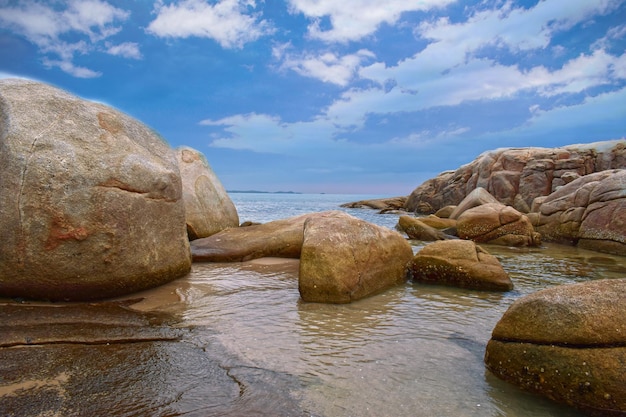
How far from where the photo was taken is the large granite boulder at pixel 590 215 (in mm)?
12961

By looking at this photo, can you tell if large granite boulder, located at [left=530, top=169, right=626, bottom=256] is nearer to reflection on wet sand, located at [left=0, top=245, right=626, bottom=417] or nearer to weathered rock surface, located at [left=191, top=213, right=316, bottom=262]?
reflection on wet sand, located at [left=0, top=245, right=626, bottom=417]

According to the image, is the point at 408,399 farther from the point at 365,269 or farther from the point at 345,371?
the point at 365,269

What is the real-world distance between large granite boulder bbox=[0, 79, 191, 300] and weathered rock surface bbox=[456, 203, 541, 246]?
11493 mm

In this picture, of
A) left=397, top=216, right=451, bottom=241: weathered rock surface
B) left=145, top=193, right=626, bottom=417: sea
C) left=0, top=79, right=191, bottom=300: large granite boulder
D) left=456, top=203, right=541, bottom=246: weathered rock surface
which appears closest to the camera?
left=145, top=193, right=626, bottom=417: sea

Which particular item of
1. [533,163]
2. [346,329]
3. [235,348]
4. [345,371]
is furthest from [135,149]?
[533,163]

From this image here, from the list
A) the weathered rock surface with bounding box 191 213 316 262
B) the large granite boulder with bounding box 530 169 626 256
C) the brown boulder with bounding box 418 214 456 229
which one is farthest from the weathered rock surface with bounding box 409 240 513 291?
the brown boulder with bounding box 418 214 456 229

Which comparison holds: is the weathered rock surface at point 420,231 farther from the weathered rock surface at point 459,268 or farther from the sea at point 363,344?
the weathered rock surface at point 459,268

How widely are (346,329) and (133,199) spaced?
355 cm

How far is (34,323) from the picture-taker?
465 cm

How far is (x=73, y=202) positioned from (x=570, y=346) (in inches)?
229

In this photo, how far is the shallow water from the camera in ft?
10.6

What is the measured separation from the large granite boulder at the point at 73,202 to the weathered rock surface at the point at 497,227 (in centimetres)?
1149

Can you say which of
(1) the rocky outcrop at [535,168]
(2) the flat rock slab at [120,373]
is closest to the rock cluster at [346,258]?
(2) the flat rock slab at [120,373]

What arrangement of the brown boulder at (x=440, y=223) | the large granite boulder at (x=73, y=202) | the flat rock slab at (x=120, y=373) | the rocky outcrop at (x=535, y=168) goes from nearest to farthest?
the flat rock slab at (x=120, y=373)
the large granite boulder at (x=73, y=202)
the brown boulder at (x=440, y=223)
the rocky outcrop at (x=535, y=168)
